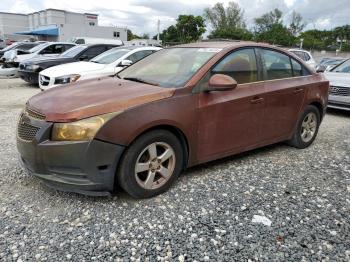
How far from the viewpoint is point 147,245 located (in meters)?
2.81

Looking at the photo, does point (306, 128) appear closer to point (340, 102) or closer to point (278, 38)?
point (340, 102)

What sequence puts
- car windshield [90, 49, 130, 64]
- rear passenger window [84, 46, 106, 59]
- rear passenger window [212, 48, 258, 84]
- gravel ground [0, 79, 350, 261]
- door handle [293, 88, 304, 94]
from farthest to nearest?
rear passenger window [84, 46, 106, 59]
car windshield [90, 49, 130, 64]
door handle [293, 88, 304, 94]
rear passenger window [212, 48, 258, 84]
gravel ground [0, 79, 350, 261]

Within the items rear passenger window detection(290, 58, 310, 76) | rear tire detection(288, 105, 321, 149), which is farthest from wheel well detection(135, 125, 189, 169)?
rear passenger window detection(290, 58, 310, 76)

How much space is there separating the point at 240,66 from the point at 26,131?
2.58 meters

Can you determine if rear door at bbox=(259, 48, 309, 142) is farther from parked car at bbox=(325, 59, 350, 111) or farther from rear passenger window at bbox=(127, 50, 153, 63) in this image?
rear passenger window at bbox=(127, 50, 153, 63)

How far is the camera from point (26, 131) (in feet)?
10.9

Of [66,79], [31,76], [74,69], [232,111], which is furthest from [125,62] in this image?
[232,111]

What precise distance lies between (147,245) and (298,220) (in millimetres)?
1474

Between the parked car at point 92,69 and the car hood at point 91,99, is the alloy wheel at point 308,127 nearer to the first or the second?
the car hood at point 91,99

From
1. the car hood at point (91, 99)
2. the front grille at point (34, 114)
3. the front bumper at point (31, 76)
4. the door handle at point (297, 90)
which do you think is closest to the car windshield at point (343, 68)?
the door handle at point (297, 90)

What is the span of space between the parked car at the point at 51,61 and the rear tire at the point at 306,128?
866 cm

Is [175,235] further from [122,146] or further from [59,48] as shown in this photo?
[59,48]

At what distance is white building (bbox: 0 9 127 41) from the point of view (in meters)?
56.7

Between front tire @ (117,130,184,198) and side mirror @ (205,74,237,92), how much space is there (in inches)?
27.7
